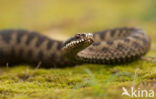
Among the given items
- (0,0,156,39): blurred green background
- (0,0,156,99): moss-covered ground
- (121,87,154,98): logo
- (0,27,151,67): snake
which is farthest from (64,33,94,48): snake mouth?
(0,0,156,39): blurred green background

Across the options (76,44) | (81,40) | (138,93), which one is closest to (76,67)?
(76,44)

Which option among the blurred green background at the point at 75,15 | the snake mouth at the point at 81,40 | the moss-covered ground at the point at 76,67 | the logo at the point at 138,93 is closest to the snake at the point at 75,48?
the snake mouth at the point at 81,40

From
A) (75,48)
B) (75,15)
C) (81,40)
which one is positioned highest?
(75,15)

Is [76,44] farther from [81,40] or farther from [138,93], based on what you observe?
[138,93]

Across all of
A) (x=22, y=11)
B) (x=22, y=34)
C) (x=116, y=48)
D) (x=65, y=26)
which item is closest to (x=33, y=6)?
(x=22, y=11)

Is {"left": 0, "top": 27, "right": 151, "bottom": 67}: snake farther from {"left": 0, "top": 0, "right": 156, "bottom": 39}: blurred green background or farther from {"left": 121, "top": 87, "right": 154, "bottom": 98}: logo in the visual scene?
{"left": 0, "top": 0, "right": 156, "bottom": 39}: blurred green background

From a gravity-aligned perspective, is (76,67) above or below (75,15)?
below

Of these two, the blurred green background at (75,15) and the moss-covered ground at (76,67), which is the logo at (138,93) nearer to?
the moss-covered ground at (76,67)

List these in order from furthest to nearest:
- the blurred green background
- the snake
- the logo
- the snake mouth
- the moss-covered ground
→ the blurred green background < the snake < the snake mouth < the moss-covered ground < the logo
